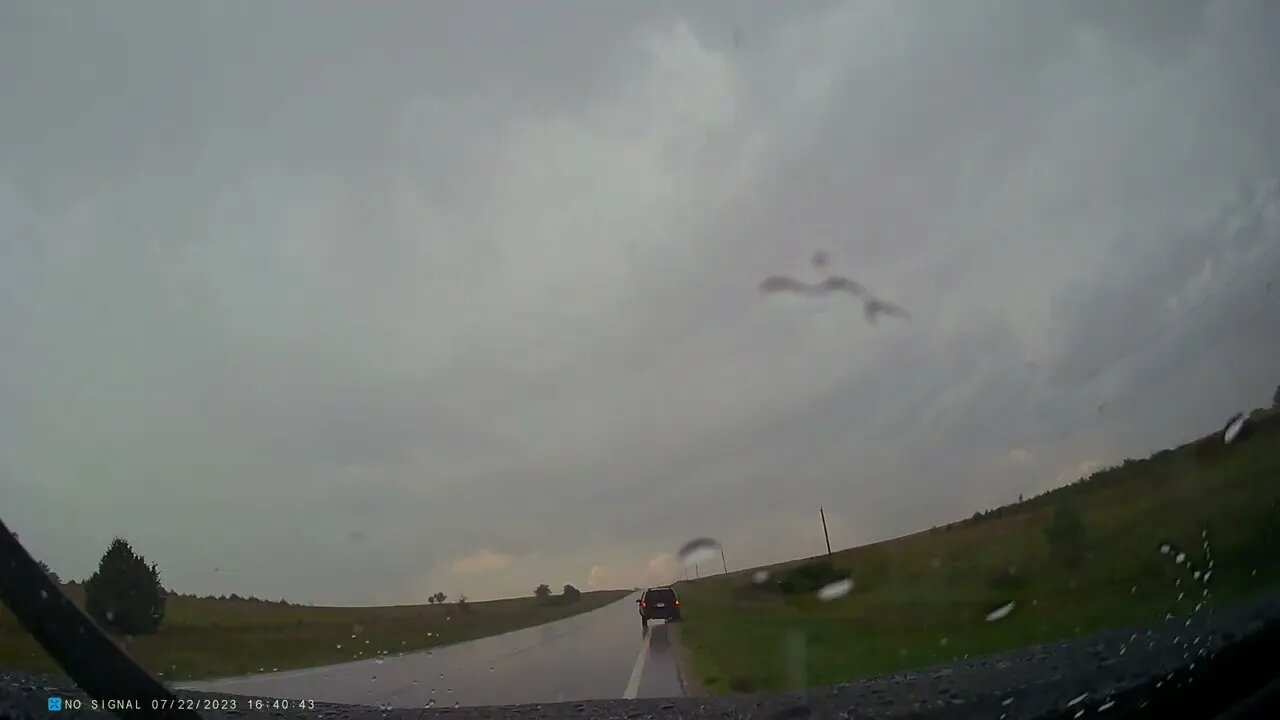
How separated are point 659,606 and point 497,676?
4773 mm

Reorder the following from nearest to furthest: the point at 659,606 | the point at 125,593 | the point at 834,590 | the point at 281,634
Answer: the point at 125,593 → the point at 281,634 → the point at 834,590 → the point at 659,606

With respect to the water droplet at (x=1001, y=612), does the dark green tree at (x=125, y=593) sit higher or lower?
higher

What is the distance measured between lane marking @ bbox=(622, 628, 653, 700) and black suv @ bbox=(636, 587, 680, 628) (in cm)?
24

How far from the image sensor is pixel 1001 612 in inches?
356

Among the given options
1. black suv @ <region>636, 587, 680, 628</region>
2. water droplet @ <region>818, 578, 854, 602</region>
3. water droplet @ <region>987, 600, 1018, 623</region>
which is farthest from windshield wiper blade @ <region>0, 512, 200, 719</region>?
black suv @ <region>636, 587, 680, 628</region>

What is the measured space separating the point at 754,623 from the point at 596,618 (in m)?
4.00

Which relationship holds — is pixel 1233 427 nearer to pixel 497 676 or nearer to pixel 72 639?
pixel 497 676

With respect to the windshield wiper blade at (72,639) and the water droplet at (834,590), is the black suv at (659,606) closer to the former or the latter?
the water droplet at (834,590)

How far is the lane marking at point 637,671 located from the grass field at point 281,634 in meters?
0.85

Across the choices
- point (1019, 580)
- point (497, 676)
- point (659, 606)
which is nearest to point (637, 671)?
point (497, 676)

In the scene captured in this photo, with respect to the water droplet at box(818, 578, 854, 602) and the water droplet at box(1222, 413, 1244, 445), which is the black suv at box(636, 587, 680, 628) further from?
the water droplet at box(1222, 413, 1244, 445)

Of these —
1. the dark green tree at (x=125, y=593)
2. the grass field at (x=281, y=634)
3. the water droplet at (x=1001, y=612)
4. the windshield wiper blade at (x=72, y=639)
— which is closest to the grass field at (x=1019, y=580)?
A: the water droplet at (x=1001, y=612)

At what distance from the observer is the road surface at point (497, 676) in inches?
253

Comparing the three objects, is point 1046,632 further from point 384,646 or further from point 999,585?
point 384,646
